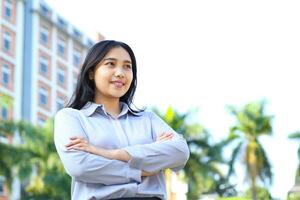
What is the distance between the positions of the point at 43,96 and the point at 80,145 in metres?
53.7

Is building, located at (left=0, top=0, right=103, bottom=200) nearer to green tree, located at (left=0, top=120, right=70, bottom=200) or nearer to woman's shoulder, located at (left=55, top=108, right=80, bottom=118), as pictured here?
green tree, located at (left=0, top=120, right=70, bottom=200)

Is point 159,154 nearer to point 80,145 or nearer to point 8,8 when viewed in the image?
A: point 80,145

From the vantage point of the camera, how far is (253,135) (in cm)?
4669

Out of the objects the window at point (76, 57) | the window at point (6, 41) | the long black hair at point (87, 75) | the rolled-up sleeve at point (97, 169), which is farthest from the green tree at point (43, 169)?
the rolled-up sleeve at point (97, 169)

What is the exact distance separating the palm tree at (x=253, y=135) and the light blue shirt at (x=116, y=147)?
42910mm

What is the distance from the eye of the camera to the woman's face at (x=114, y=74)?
2.74m

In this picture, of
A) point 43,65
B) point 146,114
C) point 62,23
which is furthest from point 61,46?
point 146,114

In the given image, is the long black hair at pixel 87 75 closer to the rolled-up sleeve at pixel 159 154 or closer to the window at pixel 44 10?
the rolled-up sleeve at pixel 159 154

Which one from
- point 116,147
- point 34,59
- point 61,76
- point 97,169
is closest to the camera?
point 97,169

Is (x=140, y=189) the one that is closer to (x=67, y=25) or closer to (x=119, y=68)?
(x=119, y=68)

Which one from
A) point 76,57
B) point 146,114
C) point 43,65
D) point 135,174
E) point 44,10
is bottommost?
point 135,174

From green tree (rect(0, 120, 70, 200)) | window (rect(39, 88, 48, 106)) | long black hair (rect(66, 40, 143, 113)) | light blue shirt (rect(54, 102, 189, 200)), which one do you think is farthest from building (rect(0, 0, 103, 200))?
light blue shirt (rect(54, 102, 189, 200))

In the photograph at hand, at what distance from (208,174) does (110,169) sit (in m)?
41.4

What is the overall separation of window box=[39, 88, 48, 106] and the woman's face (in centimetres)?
5310
